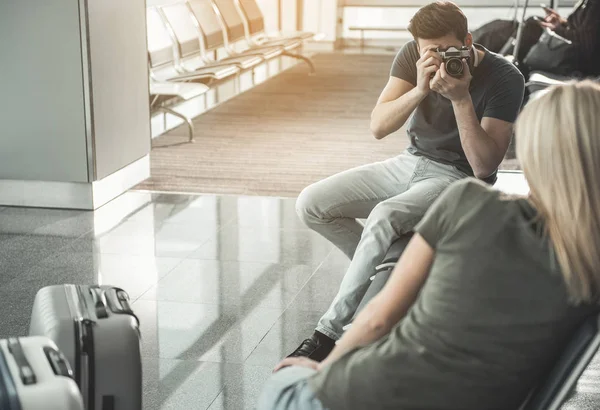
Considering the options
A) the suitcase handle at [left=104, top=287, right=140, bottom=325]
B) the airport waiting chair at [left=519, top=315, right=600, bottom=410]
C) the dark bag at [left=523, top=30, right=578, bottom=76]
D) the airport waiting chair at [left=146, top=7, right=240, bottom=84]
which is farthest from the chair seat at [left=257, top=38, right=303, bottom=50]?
the airport waiting chair at [left=519, top=315, right=600, bottom=410]

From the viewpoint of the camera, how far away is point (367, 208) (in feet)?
10.3

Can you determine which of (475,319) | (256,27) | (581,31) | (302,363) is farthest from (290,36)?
(475,319)

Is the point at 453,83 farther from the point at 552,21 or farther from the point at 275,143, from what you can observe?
the point at 552,21

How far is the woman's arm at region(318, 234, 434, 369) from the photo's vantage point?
5.08 ft

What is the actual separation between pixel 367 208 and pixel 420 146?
0.29 meters

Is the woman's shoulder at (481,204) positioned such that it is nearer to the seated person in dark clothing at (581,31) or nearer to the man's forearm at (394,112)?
the man's forearm at (394,112)

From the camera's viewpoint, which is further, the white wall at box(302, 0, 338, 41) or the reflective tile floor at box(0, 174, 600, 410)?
the white wall at box(302, 0, 338, 41)

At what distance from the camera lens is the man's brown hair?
0.45 feet

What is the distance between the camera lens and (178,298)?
3.56 meters

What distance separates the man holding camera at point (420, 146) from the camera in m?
2.76

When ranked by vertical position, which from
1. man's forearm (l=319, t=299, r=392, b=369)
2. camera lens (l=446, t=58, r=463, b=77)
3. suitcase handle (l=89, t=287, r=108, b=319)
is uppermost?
camera lens (l=446, t=58, r=463, b=77)

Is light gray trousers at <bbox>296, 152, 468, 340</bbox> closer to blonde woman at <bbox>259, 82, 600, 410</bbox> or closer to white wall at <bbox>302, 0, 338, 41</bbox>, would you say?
blonde woman at <bbox>259, 82, 600, 410</bbox>

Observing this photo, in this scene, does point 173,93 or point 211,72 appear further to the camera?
point 211,72

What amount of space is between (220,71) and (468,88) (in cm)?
496
